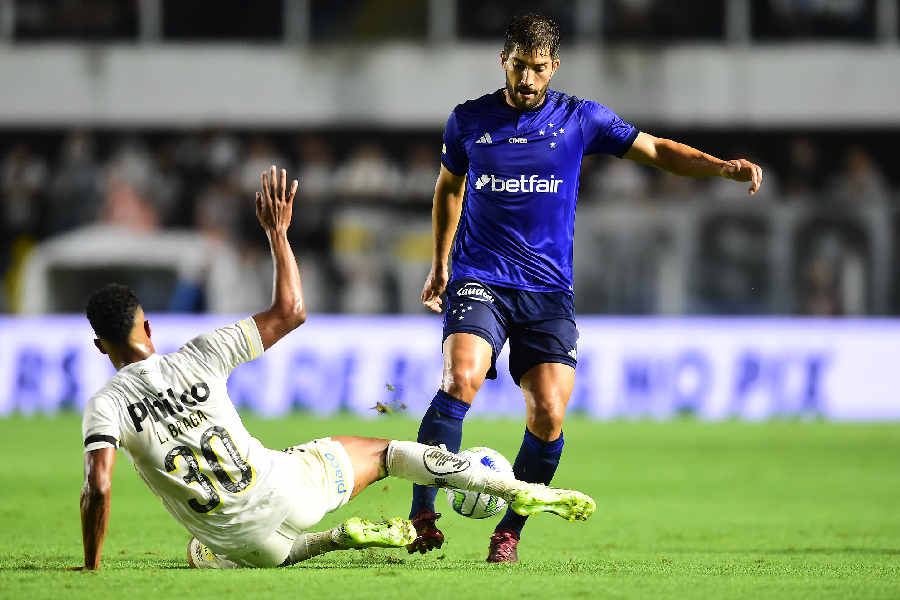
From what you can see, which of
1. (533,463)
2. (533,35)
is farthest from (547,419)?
(533,35)

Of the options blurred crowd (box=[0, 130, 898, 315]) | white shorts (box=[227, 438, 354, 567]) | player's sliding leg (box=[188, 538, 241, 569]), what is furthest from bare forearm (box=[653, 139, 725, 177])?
blurred crowd (box=[0, 130, 898, 315])

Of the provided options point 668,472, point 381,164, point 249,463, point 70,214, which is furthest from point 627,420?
point 249,463

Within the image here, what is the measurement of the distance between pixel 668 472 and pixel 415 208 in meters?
7.60

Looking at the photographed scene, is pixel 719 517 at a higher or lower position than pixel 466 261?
lower

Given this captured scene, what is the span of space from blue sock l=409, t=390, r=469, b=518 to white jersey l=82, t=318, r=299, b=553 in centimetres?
70

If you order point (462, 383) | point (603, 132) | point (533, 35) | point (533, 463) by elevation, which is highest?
point (533, 35)

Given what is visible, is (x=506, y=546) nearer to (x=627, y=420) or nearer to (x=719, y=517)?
(x=719, y=517)

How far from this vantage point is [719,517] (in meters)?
7.39

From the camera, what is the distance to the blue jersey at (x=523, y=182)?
5.43m

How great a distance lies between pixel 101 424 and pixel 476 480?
58.6 inches

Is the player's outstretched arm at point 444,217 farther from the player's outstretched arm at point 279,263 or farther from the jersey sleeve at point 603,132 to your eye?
the player's outstretched arm at point 279,263

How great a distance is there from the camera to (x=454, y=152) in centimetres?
559

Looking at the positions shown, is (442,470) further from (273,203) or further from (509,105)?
(509,105)

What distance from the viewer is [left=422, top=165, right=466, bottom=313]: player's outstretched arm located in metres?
5.69
